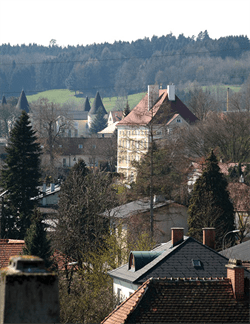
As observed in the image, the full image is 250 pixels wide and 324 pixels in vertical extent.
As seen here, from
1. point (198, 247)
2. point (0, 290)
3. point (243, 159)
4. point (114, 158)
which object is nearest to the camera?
point (0, 290)

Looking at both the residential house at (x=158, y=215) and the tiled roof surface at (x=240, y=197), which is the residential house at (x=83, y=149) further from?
the tiled roof surface at (x=240, y=197)

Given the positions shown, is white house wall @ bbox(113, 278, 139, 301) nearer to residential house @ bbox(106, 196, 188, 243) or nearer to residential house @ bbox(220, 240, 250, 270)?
residential house @ bbox(220, 240, 250, 270)

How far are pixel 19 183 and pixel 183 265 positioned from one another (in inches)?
828

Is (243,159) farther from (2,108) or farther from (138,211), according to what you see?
(2,108)

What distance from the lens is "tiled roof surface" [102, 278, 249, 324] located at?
1638 centimetres

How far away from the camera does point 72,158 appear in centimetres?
10606

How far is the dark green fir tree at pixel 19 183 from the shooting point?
41219mm

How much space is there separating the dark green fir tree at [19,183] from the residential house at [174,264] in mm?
15367

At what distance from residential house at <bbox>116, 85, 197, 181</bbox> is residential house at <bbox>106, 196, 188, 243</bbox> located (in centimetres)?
356

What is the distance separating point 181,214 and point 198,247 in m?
15.9

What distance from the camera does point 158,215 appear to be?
43.9 m

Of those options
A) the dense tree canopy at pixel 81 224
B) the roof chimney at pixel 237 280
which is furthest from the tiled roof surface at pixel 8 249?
the roof chimney at pixel 237 280

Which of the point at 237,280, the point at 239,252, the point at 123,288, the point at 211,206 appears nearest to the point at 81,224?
the point at 211,206

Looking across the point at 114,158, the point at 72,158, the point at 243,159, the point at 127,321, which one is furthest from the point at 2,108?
the point at 127,321
